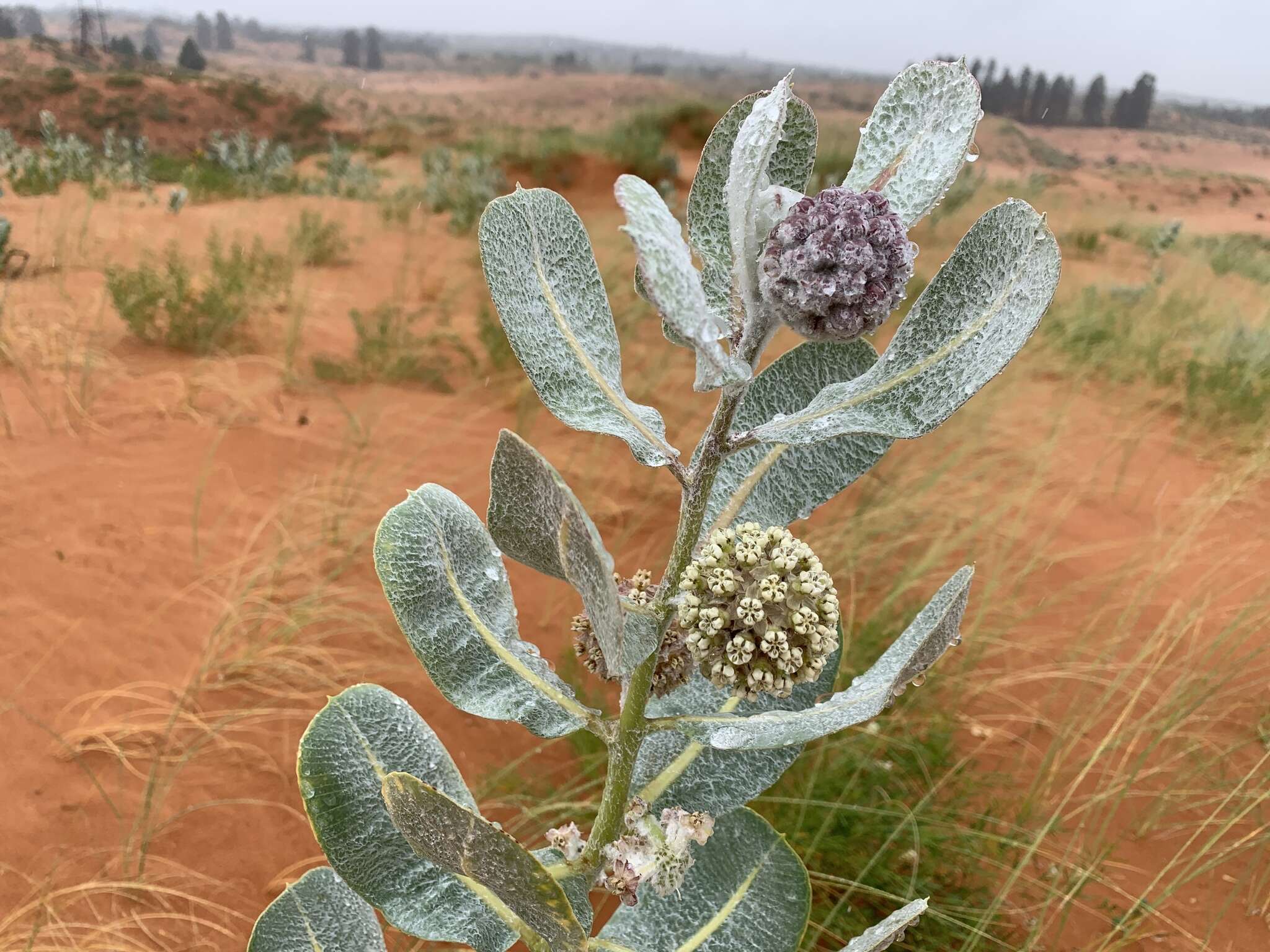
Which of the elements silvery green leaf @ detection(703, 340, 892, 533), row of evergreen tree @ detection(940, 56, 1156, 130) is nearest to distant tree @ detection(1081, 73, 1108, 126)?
row of evergreen tree @ detection(940, 56, 1156, 130)

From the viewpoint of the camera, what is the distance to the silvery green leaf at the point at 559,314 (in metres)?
0.60

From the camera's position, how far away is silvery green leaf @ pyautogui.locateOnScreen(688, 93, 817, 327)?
67cm

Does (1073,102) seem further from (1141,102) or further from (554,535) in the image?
(554,535)

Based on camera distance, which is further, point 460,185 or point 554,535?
point 460,185

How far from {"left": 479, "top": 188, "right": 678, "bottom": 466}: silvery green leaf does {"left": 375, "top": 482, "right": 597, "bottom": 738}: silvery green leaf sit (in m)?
0.14

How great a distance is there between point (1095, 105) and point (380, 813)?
6.82 meters

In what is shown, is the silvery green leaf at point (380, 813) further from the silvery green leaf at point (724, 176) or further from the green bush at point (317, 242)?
the green bush at point (317, 242)

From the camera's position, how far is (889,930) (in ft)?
2.00

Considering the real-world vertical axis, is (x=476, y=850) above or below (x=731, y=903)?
above

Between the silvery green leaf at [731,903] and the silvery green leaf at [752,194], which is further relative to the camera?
the silvery green leaf at [731,903]

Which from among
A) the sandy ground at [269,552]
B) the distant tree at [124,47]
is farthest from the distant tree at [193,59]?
the sandy ground at [269,552]

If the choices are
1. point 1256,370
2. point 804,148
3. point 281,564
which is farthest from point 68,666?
point 1256,370

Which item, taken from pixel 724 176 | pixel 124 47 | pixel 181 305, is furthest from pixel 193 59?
pixel 724 176

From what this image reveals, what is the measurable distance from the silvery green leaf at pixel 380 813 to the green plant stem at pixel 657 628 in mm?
117
